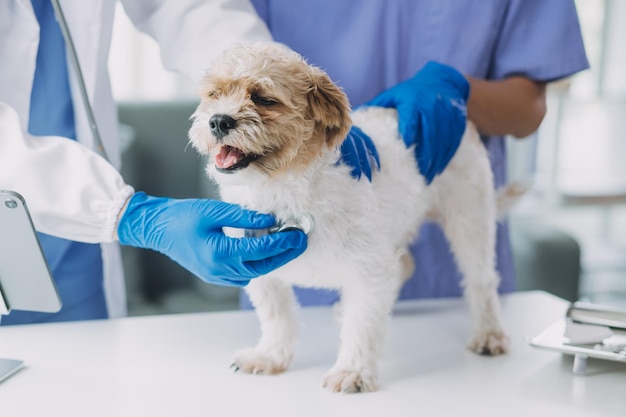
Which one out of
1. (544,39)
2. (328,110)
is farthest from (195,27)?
(544,39)

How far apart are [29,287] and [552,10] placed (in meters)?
1.22

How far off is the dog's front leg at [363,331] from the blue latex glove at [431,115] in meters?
0.28

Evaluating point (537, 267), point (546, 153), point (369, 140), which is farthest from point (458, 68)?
point (546, 153)

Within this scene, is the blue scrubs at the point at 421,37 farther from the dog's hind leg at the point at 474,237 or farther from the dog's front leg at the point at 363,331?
the dog's front leg at the point at 363,331

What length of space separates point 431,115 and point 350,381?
516 mm

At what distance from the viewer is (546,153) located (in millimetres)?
4172

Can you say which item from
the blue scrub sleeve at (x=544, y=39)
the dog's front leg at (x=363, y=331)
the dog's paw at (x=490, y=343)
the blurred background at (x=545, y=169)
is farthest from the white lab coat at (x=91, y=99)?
the blurred background at (x=545, y=169)

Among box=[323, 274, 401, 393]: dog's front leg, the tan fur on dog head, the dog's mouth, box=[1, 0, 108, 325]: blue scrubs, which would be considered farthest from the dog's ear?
box=[1, 0, 108, 325]: blue scrubs

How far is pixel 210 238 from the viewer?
1.06m

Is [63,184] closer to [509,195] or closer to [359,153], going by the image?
[359,153]

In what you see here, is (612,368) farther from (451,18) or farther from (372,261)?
(451,18)

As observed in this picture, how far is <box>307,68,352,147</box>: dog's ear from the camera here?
1045 millimetres

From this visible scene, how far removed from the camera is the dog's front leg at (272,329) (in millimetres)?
1175

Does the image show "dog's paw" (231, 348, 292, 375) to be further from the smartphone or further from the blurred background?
the blurred background
